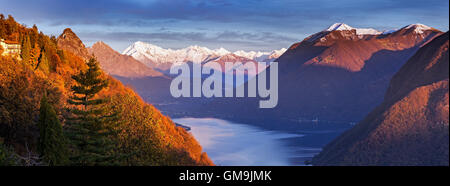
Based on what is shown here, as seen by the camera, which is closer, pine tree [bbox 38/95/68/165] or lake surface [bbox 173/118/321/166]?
pine tree [bbox 38/95/68/165]

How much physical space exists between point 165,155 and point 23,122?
31.3m

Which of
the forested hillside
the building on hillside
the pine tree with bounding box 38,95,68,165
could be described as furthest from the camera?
the building on hillside

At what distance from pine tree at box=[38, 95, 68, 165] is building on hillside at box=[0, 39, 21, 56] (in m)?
22.9

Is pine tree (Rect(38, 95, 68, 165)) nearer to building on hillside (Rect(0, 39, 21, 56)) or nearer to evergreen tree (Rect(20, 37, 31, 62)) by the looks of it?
building on hillside (Rect(0, 39, 21, 56))

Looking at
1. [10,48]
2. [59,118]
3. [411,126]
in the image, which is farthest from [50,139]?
[411,126]

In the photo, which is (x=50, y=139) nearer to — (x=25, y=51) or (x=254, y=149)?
(x=25, y=51)

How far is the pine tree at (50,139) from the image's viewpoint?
27875 mm

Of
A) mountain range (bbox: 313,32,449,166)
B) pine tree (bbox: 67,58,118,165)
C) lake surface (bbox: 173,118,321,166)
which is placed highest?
pine tree (bbox: 67,58,118,165)

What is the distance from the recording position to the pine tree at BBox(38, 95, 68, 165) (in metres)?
27.9

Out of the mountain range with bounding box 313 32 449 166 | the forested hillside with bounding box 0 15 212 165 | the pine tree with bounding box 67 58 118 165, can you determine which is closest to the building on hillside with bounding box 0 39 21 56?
the forested hillside with bounding box 0 15 212 165

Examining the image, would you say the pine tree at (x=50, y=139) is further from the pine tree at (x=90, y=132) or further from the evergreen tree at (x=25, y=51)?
the evergreen tree at (x=25, y=51)

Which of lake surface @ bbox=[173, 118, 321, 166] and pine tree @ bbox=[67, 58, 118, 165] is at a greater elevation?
pine tree @ bbox=[67, 58, 118, 165]
